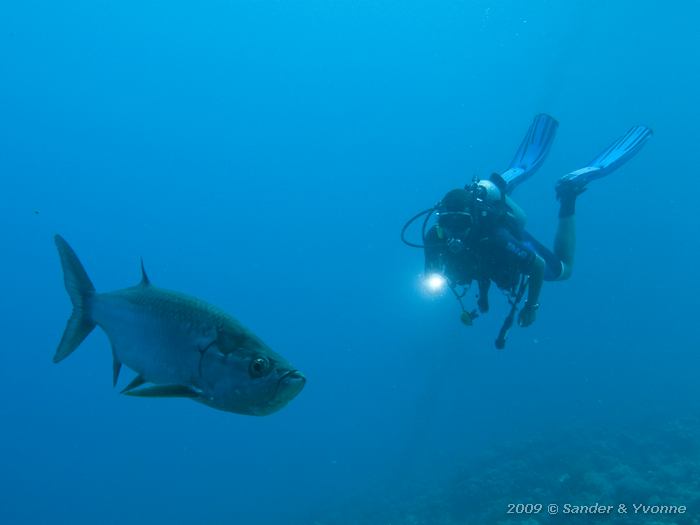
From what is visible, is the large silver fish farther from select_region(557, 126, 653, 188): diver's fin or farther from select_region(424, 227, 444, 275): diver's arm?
select_region(557, 126, 653, 188): diver's fin

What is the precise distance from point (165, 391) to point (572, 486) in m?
15.6

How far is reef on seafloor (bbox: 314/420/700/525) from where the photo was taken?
1216 cm

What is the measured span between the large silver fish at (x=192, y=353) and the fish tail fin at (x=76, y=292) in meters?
0.12

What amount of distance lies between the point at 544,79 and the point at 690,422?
437ft

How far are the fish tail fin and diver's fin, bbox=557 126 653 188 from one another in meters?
8.32

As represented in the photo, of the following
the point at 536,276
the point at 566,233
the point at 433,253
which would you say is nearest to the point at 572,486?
the point at 566,233

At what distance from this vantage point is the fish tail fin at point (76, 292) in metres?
2.36

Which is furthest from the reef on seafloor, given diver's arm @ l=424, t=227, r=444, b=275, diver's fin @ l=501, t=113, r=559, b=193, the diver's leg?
diver's arm @ l=424, t=227, r=444, b=275

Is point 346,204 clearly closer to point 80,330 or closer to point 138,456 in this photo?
point 138,456

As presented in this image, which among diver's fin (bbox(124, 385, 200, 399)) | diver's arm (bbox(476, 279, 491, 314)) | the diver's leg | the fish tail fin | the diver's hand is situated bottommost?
diver's fin (bbox(124, 385, 200, 399))

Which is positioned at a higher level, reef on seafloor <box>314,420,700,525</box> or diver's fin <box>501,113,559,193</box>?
diver's fin <box>501,113,559,193</box>

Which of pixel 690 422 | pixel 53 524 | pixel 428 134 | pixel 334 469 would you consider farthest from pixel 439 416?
pixel 428 134

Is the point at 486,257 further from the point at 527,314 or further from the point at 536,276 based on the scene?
the point at 527,314

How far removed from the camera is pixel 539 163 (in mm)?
10125
